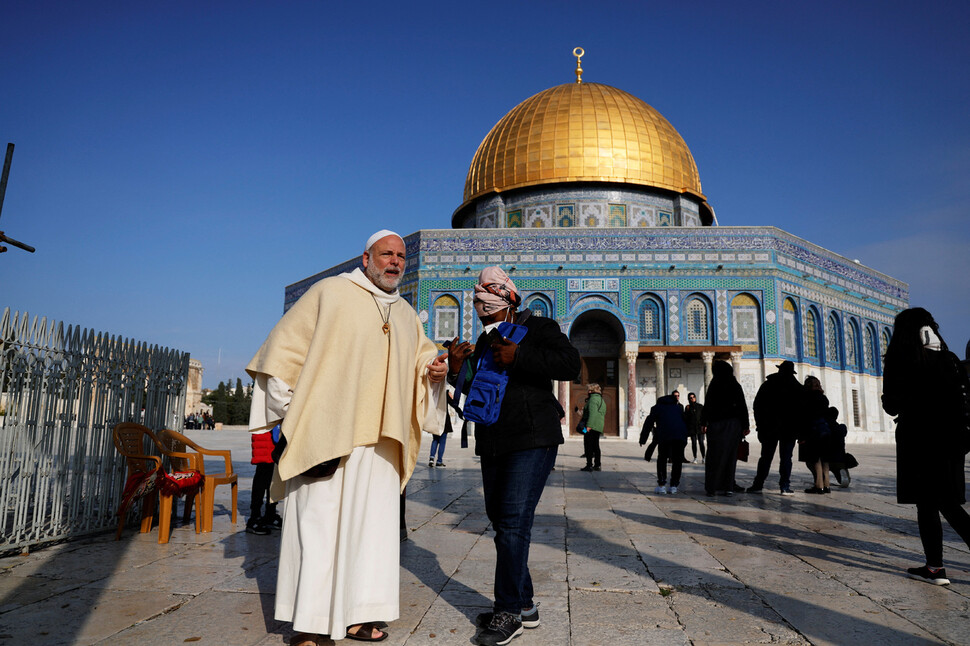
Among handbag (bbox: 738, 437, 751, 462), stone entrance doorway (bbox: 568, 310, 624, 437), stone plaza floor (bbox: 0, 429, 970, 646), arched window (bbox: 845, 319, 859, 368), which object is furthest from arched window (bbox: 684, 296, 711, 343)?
stone plaza floor (bbox: 0, 429, 970, 646)

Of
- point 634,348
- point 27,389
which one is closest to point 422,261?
point 634,348

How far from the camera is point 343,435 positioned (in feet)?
8.25

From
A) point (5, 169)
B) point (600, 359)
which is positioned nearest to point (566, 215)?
point (600, 359)

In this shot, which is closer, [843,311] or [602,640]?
[602,640]

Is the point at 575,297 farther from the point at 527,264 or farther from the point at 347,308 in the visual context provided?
the point at 347,308

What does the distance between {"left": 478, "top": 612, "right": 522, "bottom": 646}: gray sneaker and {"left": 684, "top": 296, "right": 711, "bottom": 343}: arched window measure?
2212cm

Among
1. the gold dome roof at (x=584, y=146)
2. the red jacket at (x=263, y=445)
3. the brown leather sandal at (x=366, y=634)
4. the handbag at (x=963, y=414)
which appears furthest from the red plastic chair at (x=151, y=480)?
the gold dome roof at (x=584, y=146)

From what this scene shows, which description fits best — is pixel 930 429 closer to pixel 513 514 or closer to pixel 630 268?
pixel 513 514

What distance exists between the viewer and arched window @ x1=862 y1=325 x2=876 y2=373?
26.9 metres

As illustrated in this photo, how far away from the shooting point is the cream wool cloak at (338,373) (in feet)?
8.23

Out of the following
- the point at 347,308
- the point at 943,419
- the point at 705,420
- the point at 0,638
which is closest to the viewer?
the point at 0,638

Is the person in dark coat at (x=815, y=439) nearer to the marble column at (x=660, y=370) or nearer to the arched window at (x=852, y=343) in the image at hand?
the marble column at (x=660, y=370)

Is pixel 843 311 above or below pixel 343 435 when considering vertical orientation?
above

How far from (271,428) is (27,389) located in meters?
2.37
